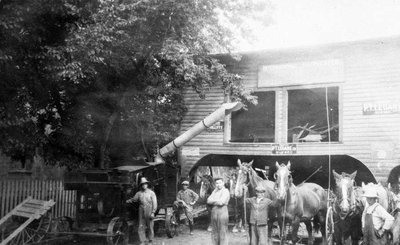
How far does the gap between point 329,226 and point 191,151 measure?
788cm

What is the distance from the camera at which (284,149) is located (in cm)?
1548

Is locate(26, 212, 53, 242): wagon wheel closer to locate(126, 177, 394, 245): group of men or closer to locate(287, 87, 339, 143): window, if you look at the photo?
locate(126, 177, 394, 245): group of men

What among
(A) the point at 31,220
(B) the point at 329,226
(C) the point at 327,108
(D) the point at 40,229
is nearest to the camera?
(A) the point at 31,220

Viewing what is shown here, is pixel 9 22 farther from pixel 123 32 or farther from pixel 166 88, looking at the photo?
pixel 166 88

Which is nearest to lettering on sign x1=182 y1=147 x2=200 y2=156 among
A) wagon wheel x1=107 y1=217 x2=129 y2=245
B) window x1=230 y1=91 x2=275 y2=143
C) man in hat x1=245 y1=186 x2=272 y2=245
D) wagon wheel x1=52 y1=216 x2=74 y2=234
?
window x1=230 y1=91 x2=275 y2=143

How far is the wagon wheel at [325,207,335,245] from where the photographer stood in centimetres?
1000

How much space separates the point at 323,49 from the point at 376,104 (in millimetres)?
2857

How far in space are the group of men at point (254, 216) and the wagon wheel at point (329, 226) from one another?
1.78 m

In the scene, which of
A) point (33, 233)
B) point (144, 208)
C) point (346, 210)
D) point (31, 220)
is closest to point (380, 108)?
point (346, 210)

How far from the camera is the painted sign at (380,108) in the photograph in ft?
45.5

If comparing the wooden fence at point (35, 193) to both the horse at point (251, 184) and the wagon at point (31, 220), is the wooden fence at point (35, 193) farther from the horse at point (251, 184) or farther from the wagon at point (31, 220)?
the horse at point (251, 184)

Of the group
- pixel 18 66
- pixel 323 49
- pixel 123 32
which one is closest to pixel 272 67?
pixel 323 49

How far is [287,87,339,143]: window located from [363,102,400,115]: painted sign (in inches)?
99.5

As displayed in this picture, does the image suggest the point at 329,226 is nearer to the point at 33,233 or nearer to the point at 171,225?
the point at 171,225
